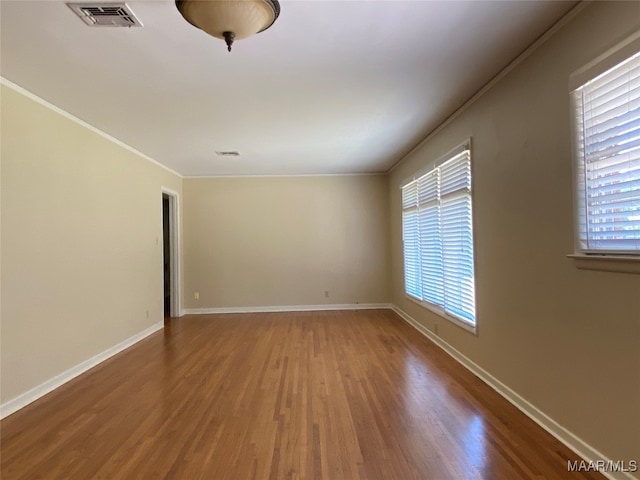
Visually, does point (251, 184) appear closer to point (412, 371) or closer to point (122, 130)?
point (122, 130)

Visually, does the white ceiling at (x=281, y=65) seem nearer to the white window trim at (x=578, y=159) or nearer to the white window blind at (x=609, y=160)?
the white window trim at (x=578, y=159)

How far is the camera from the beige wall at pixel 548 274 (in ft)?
6.05

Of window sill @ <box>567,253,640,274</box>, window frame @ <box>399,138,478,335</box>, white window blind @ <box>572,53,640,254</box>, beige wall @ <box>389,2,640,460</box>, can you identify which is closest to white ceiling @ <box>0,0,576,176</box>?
beige wall @ <box>389,2,640,460</box>

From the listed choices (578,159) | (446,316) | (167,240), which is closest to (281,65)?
(578,159)

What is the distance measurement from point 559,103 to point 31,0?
3.08 meters

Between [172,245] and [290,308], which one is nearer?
[172,245]

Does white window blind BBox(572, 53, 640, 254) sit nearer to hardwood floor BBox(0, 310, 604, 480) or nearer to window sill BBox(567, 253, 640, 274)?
window sill BBox(567, 253, 640, 274)

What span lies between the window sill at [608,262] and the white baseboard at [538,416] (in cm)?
101

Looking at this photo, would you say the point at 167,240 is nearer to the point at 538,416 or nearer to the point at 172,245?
the point at 172,245

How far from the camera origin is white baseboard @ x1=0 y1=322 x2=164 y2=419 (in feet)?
9.32

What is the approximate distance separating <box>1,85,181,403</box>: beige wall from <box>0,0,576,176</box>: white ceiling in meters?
0.35

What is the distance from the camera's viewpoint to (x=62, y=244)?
3.50 metres

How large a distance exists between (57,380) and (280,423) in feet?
7.63

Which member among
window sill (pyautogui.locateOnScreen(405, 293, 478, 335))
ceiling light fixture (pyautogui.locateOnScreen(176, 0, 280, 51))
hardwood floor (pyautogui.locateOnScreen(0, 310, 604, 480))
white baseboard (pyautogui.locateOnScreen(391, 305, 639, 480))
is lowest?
hardwood floor (pyautogui.locateOnScreen(0, 310, 604, 480))
